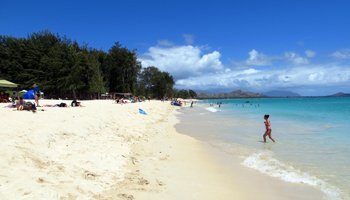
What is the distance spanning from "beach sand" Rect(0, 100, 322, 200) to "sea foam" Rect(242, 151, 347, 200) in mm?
348

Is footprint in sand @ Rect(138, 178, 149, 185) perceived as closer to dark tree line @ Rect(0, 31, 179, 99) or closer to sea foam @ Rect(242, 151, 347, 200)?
sea foam @ Rect(242, 151, 347, 200)

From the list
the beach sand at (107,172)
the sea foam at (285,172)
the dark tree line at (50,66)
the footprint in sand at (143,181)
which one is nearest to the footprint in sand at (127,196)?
the beach sand at (107,172)

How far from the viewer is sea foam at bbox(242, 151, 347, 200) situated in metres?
7.61

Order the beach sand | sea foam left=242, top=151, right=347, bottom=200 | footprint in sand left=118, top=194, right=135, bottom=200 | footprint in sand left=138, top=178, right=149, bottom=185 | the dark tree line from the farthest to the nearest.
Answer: the dark tree line → sea foam left=242, top=151, right=347, bottom=200 → footprint in sand left=138, top=178, right=149, bottom=185 → footprint in sand left=118, top=194, right=135, bottom=200 → the beach sand

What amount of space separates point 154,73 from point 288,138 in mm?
103977

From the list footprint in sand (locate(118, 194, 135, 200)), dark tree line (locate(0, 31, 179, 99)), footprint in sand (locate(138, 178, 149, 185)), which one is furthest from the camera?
dark tree line (locate(0, 31, 179, 99))

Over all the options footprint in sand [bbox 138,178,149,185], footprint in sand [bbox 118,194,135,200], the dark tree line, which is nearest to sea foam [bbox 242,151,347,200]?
footprint in sand [bbox 138,178,149,185]

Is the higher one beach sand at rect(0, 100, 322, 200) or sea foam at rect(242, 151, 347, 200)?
beach sand at rect(0, 100, 322, 200)

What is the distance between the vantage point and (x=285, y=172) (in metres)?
9.44

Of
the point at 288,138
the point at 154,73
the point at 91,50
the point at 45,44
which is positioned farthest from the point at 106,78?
the point at 288,138

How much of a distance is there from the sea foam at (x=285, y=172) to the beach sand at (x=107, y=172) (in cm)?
35

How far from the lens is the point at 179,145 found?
47.2 ft

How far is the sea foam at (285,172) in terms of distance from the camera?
25.0ft

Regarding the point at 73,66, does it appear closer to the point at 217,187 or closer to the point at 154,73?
the point at 217,187
